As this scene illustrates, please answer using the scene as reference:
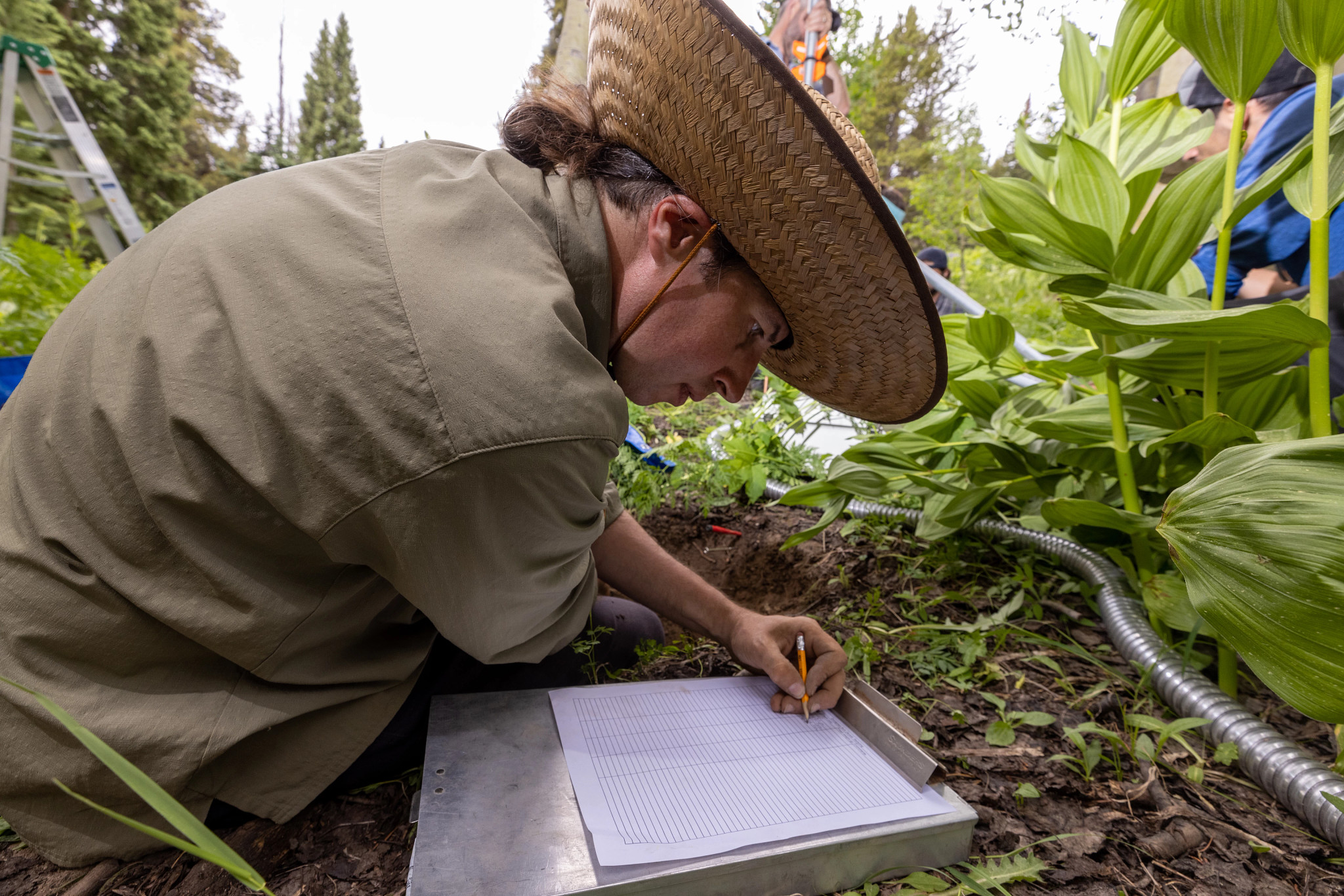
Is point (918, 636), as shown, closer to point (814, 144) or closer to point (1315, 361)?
point (1315, 361)

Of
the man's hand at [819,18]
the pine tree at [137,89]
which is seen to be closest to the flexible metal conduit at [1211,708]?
the man's hand at [819,18]

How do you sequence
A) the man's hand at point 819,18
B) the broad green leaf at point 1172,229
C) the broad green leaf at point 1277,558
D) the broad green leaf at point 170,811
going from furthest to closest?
1. the man's hand at point 819,18
2. the broad green leaf at point 1172,229
3. the broad green leaf at point 1277,558
4. the broad green leaf at point 170,811

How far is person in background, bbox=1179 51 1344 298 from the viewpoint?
1555mm

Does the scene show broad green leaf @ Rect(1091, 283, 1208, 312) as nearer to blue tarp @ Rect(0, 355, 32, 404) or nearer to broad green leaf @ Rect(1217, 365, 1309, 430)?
broad green leaf @ Rect(1217, 365, 1309, 430)

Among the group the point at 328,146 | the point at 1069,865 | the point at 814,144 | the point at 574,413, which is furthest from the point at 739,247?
the point at 328,146

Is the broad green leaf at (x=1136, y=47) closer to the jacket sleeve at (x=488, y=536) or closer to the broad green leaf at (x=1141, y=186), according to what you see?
the broad green leaf at (x=1141, y=186)

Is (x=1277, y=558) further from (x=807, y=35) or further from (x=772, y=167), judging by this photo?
(x=807, y=35)

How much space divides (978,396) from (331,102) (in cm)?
3501

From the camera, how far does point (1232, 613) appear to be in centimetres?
65

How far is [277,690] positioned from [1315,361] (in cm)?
135

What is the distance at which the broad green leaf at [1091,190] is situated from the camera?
3.40ft

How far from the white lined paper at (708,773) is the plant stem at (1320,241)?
0.67 metres

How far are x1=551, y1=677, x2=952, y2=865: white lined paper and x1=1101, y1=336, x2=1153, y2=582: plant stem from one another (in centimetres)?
63

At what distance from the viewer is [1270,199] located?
1.80 m
